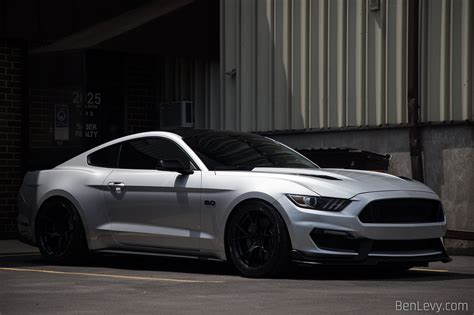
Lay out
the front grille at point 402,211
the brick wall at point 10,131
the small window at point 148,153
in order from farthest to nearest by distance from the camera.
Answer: the brick wall at point 10,131, the small window at point 148,153, the front grille at point 402,211

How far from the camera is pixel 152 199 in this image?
31.0 feet

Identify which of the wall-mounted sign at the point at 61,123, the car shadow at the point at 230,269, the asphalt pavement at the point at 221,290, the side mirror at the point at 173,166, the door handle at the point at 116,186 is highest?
the wall-mounted sign at the point at 61,123

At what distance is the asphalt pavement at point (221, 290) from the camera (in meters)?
6.42

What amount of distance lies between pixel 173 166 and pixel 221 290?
2.00 metres

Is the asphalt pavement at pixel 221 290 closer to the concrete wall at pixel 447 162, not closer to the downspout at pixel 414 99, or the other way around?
the concrete wall at pixel 447 162

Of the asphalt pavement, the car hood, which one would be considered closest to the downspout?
the asphalt pavement

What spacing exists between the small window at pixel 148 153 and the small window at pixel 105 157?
0.09 metres

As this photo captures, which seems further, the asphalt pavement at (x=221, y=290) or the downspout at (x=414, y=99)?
the downspout at (x=414, y=99)

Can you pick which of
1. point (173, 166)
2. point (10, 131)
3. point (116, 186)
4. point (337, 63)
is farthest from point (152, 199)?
point (10, 131)

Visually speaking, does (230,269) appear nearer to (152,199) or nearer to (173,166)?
(152,199)

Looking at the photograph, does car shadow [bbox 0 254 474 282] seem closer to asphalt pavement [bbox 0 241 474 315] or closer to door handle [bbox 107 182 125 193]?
asphalt pavement [bbox 0 241 474 315]

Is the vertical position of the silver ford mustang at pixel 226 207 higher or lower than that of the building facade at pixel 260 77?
lower

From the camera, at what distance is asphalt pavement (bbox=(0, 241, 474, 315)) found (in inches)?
253

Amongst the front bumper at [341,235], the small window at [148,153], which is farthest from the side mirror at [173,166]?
the front bumper at [341,235]
